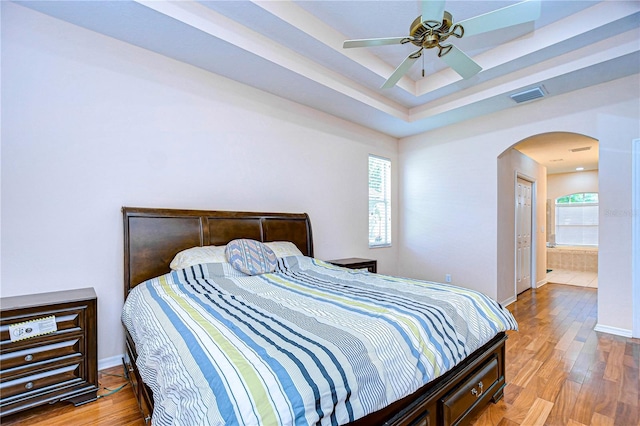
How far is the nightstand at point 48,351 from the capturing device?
5.72 ft

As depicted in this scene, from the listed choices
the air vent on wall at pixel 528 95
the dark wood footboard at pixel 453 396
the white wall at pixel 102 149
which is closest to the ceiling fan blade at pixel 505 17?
the air vent on wall at pixel 528 95

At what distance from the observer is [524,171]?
5152mm

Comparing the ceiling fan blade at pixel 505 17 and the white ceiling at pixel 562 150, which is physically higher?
the ceiling fan blade at pixel 505 17

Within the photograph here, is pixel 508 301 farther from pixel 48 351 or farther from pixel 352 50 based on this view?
pixel 48 351

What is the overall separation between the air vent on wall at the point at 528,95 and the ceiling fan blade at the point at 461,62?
1.31 m

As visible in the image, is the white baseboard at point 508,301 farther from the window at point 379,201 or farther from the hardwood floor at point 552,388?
the window at point 379,201

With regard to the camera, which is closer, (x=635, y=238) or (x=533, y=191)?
(x=635, y=238)

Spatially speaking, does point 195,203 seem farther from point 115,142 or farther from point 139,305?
point 139,305

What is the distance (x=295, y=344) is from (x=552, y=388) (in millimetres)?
2203

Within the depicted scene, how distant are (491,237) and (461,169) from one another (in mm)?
1076

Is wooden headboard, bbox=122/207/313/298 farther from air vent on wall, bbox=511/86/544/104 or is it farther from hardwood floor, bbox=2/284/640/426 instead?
air vent on wall, bbox=511/86/544/104

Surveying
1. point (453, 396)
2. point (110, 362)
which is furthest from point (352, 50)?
point (110, 362)

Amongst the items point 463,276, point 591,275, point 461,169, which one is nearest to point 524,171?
point 461,169

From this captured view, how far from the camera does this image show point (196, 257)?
2.48m
